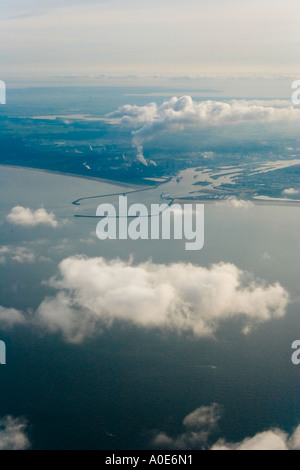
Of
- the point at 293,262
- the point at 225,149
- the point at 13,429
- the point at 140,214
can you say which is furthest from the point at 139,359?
the point at 225,149

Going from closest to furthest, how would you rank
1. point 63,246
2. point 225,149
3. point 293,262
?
1. point 293,262
2. point 63,246
3. point 225,149

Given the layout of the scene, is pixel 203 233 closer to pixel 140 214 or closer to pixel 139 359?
pixel 140 214

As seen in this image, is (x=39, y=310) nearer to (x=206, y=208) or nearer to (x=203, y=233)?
(x=203, y=233)

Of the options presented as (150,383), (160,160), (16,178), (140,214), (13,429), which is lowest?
(13,429)

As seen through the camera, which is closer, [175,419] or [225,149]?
[175,419]

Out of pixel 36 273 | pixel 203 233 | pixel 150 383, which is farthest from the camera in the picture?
pixel 203 233

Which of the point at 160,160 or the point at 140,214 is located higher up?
the point at 160,160

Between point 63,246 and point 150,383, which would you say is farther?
point 63,246

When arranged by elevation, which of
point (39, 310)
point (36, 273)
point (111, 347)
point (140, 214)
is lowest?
point (111, 347)

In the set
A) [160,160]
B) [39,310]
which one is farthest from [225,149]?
[39,310]
